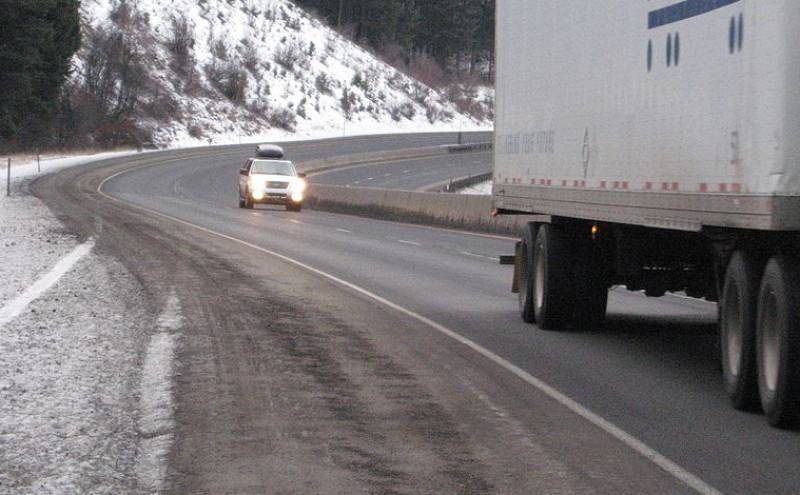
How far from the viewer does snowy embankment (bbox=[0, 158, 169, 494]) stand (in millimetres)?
7879

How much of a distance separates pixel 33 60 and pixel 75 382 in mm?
63474

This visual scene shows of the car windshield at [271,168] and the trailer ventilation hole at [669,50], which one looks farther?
the car windshield at [271,168]

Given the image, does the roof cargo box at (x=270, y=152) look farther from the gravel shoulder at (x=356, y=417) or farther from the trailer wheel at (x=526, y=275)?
the trailer wheel at (x=526, y=275)

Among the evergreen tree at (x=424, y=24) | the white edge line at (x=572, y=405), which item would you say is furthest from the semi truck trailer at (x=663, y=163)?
the evergreen tree at (x=424, y=24)

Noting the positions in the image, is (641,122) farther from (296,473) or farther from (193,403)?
(296,473)

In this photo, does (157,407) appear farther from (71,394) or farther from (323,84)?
(323,84)

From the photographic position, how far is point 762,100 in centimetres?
900

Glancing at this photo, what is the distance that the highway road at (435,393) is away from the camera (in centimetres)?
798

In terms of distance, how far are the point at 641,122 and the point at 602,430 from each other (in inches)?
135

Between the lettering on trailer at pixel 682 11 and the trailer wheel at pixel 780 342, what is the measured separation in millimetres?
1806

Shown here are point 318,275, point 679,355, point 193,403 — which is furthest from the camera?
point 318,275

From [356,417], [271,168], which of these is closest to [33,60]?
[271,168]

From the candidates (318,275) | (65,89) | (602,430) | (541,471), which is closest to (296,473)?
(541,471)

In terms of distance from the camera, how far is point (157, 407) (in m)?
9.95
